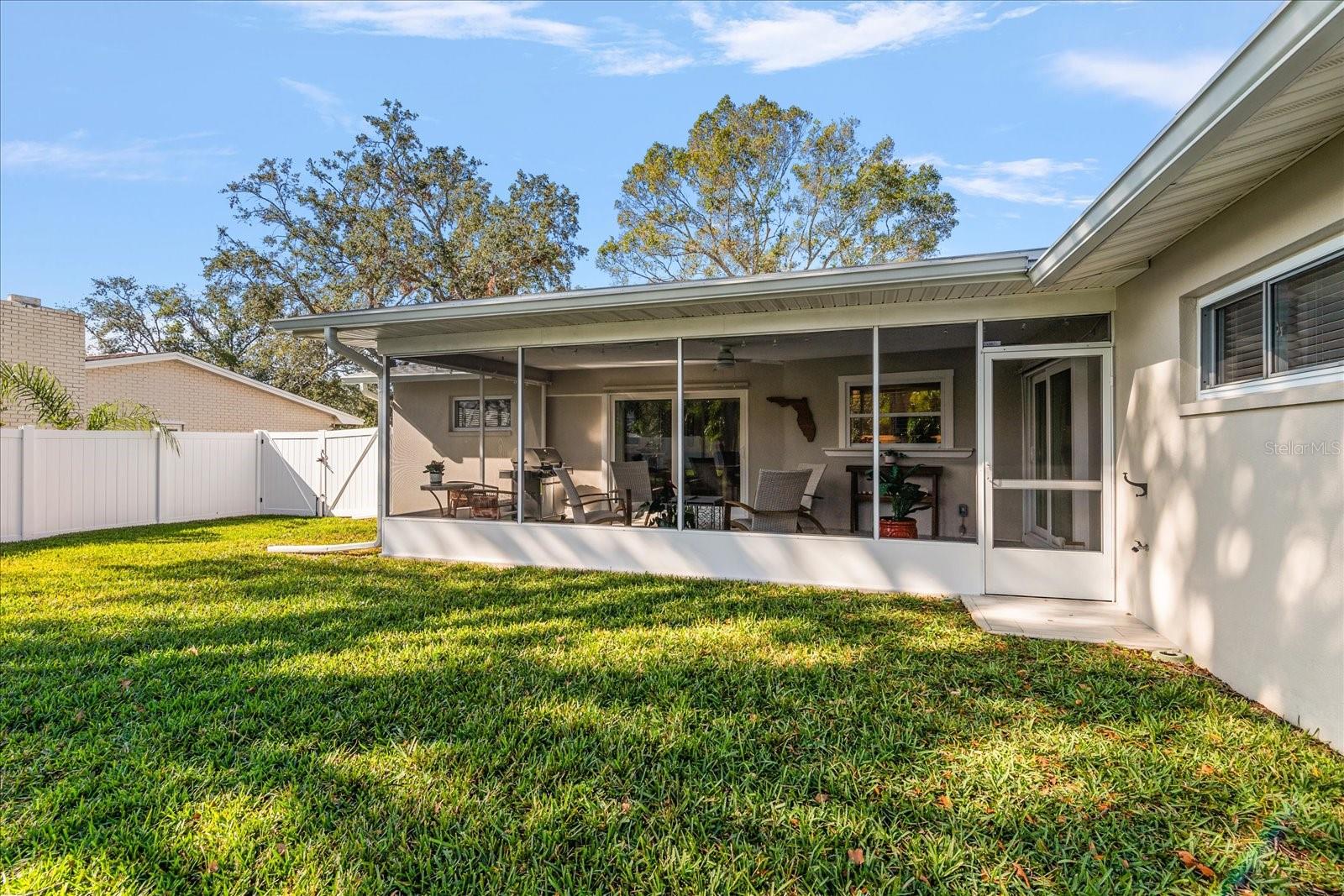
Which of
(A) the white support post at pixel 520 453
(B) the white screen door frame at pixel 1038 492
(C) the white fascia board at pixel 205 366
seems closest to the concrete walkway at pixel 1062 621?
(B) the white screen door frame at pixel 1038 492

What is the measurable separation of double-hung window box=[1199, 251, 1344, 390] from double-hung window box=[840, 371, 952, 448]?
3.09 meters

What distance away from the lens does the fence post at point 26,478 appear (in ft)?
28.5

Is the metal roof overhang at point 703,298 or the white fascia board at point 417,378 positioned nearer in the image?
the metal roof overhang at point 703,298

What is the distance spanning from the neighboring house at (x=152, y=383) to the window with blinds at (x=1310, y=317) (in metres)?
15.1

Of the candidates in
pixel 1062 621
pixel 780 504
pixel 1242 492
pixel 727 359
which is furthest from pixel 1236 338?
pixel 727 359

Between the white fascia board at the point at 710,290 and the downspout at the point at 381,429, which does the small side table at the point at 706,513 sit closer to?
the white fascia board at the point at 710,290

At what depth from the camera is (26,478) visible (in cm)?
873

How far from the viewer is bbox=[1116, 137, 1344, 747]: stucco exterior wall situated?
276 centimetres

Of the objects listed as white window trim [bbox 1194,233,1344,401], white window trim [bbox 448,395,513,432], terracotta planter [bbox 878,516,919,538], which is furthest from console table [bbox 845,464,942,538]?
white window trim [bbox 448,395,513,432]

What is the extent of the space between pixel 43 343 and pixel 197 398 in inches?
204

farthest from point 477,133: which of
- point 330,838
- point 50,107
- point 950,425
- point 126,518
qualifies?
point 330,838

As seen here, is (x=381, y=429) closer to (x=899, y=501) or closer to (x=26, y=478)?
(x=26, y=478)

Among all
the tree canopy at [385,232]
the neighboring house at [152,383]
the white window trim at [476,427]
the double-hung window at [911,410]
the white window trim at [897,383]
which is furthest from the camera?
the tree canopy at [385,232]

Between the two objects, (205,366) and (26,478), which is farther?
(205,366)
